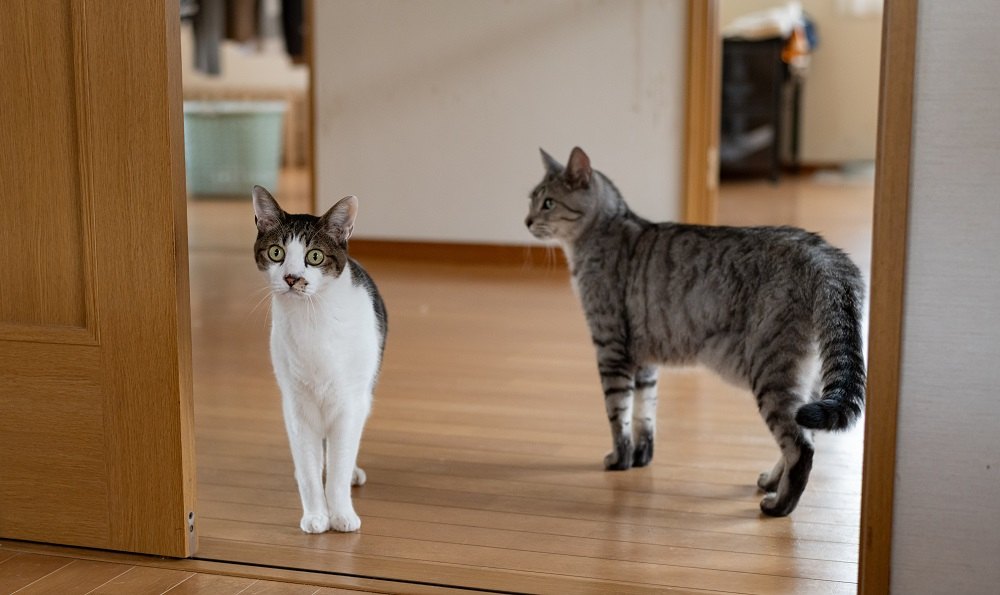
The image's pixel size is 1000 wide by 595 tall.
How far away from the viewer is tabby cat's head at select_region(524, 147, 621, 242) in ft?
9.01

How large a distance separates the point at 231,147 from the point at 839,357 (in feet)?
22.9

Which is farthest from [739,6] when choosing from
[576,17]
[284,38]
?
[576,17]

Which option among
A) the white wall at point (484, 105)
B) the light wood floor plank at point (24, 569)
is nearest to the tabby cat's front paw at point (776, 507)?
the light wood floor plank at point (24, 569)

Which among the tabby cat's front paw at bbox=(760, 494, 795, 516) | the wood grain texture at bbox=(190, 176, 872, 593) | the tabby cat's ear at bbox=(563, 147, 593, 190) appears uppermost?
the tabby cat's ear at bbox=(563, 147, 593, 190)

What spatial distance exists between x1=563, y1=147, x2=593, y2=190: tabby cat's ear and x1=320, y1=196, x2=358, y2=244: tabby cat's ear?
0.75 m

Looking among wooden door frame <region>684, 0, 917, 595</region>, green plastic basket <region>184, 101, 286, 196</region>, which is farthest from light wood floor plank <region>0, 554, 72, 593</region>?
green plastic basket <region>184, 101, 286, 196</region>

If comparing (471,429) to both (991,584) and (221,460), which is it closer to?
(221,460)

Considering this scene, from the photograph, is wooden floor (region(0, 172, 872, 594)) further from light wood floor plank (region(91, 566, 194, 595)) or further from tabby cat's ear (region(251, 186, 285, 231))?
tabby cat's ear (region(251, 186, 285, 231))

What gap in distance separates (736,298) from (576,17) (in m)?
3.46

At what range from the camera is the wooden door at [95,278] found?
1987 mm

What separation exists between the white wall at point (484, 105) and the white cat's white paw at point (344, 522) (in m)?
3.61

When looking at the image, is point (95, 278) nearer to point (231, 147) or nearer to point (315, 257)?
point (315, 257)

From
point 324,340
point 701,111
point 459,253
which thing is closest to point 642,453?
point 324,340

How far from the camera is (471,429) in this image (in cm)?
302
